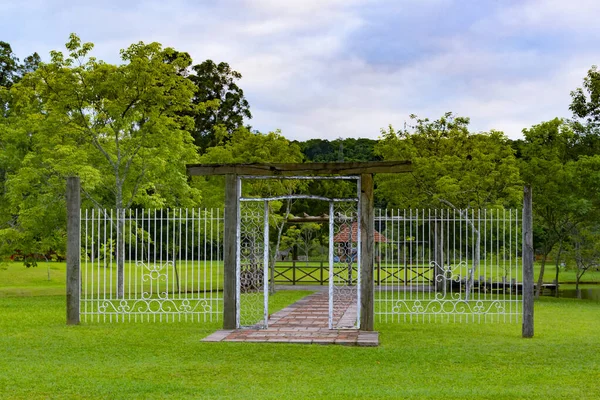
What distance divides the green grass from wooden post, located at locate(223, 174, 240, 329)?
463 mm

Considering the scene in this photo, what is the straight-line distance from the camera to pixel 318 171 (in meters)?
12.4

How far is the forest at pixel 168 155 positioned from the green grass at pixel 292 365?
7962 millimetres

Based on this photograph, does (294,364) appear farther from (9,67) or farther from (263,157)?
(9,67)

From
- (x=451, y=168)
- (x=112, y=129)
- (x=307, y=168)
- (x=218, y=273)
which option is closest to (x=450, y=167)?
(x=451, y=168)

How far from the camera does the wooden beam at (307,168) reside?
39.3 ft

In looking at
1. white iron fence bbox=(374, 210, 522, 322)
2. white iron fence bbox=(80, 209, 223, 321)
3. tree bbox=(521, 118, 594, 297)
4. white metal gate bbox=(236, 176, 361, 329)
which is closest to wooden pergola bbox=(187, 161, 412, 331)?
white metal gate bbox=(236, 176, 361, 329)

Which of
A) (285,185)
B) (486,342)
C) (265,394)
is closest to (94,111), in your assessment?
(285,185)

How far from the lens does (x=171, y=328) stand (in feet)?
41.2

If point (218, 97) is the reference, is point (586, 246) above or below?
below

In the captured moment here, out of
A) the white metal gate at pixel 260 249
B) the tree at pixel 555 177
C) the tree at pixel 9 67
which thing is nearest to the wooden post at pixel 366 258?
the white metal gate at pixel 260 249

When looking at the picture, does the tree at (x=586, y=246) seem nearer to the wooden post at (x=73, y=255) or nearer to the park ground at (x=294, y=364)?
the park ground at (x=294, y=364)

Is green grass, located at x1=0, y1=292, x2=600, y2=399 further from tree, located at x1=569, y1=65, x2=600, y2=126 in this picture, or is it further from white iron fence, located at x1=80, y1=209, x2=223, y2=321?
tree, located at x1=569, y1=65, x2=600, y2=126

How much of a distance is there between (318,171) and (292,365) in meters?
→ 4.33

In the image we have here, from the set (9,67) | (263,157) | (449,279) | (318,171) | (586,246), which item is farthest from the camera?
(9,67)
